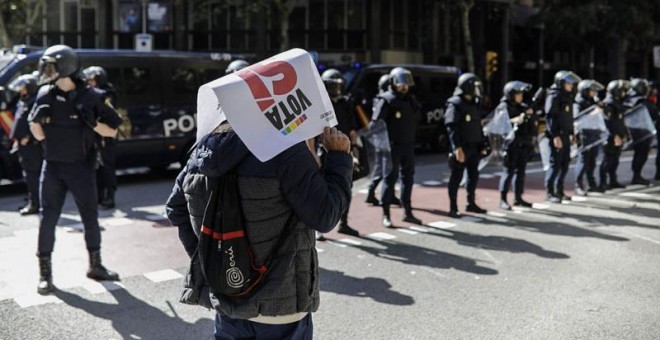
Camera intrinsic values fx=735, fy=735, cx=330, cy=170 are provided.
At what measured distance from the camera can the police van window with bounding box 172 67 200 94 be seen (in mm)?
12844

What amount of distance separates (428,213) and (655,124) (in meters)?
5.68

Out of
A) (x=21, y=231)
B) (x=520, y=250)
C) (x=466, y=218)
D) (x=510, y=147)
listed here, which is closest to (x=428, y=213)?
(x=466, y=218)

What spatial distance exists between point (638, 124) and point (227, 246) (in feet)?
36.1

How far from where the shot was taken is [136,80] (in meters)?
12.3

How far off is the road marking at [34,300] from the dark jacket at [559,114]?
280 inches

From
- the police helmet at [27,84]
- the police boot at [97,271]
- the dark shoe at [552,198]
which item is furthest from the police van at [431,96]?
the police boot at [97,271]

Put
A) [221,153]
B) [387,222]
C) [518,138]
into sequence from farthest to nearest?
1. [518,138]
2. [387,222]
3. [221,153]

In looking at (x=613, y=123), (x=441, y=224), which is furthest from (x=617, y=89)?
(x=441, y=224)

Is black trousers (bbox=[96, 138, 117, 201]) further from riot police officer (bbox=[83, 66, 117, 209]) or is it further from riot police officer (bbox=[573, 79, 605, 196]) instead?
riot police officer (bbox=[573, 79, 605, 196])

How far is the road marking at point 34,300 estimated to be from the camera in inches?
210

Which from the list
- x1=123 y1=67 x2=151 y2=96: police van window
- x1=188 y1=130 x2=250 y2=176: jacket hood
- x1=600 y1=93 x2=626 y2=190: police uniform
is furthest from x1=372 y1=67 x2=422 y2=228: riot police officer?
x1=188 y1=130 x2=250 y2=176: jacket hood

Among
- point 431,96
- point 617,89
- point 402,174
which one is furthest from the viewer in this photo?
point 431,96

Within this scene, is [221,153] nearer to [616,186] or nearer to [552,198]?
[552,198]

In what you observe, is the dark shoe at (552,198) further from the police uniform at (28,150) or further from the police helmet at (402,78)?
the police uniform at (28,150)
